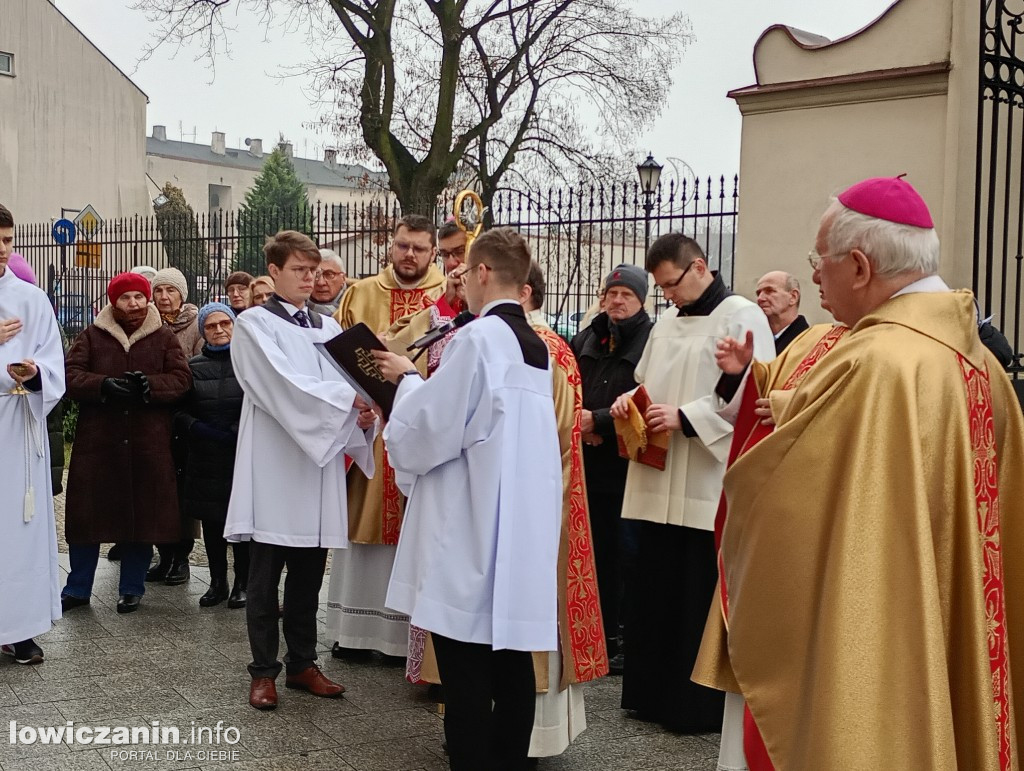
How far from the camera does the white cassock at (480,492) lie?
3645 millimetres

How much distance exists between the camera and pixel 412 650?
169 inches

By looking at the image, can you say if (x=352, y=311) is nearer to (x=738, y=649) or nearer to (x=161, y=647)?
(x=161, y=647)

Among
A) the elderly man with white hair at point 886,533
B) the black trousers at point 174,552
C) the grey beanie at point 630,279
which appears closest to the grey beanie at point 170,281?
the black trousers at point 174,552

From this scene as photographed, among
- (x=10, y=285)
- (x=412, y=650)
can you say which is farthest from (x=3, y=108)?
(x=412, y=650)

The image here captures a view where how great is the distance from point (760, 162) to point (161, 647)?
23.8ft

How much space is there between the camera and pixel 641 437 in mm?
4895

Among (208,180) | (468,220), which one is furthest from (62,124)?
(208,180)

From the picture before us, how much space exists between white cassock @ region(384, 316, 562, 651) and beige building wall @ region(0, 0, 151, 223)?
29.0m

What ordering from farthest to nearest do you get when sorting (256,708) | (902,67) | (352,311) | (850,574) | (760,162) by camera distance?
(760,162) → (902,67) → (352,311) → (256,708) → (850,574)

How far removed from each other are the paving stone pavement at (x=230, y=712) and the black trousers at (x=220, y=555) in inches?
23.8

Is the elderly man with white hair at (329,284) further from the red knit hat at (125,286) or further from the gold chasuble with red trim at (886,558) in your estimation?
the gold chasuble with red trim at (886,558)

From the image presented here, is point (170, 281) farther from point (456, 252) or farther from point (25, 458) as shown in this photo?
point (456, 252)

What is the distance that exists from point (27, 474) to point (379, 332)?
6.23ft

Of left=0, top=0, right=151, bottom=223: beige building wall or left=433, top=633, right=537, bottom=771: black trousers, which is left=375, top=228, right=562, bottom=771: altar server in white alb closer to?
left=433, top=633, right=537, bottom=771: black trousers
